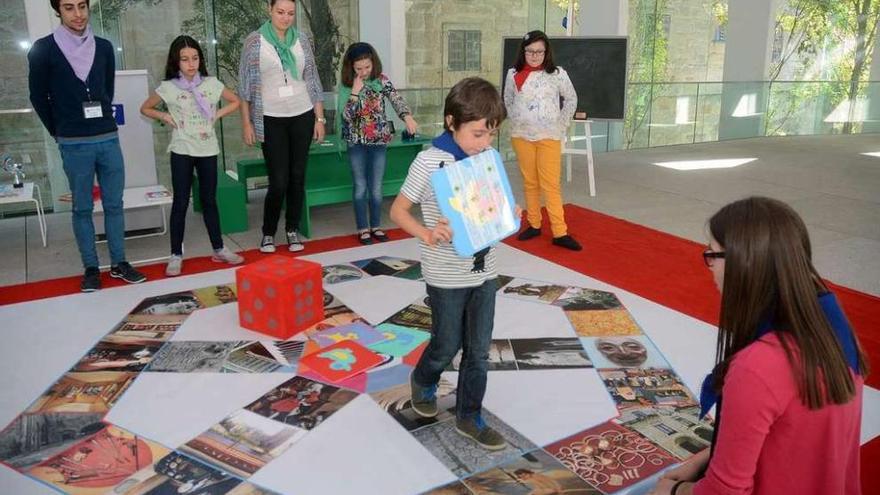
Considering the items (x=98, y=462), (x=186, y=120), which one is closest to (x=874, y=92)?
(x=186, y=120)

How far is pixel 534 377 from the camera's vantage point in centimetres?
316

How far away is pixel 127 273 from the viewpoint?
4398 millimetres

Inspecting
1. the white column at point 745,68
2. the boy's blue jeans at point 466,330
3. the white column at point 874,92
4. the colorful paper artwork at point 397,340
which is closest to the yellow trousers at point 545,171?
the colorful paper artwork at point 397,340

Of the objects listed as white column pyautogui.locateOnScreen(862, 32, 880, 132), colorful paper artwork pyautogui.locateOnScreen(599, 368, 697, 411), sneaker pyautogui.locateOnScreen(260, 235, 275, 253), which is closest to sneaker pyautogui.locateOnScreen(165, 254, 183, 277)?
sneaker pyautogui.locateOnScreen(260, 235, 275, 253)

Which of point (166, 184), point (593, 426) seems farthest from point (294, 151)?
point (593, 426)

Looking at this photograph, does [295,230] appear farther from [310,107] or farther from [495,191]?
[495,191]

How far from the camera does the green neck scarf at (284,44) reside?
4.68 metres

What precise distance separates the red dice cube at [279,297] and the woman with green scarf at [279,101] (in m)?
1.30

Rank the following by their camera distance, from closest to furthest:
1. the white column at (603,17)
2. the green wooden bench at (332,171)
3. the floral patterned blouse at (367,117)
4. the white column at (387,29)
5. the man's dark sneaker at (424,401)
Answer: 1. the man's dark sneaker at (424,401)
2. the floral patterned blouse at (367,117)
3. the green wooden bench at (332,171)
4. the white column at (387,29)
5. the white column at (603,17)

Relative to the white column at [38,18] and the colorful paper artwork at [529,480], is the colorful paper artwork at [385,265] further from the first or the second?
the white column at [38,18]

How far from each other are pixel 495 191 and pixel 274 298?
1610 millimetres

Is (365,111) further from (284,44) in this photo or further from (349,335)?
(349,335)

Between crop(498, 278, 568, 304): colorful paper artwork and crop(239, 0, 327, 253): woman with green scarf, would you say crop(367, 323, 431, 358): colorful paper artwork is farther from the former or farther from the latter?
crop(239, 0, 327, 253): woman with green scarf

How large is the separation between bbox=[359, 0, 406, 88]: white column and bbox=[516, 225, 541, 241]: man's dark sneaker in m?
2.90
